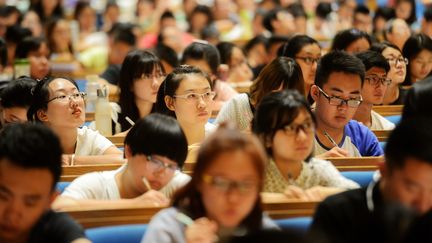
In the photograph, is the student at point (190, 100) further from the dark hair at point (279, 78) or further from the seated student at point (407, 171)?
the seated student at point (407, 171)

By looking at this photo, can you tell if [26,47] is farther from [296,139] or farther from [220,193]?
[220,193]

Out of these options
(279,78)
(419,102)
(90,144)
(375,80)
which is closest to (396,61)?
(375,80)

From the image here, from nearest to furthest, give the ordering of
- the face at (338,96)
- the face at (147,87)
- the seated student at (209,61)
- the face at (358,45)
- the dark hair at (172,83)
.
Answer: the face at (338,96), the dark hair at (172,83), the face at (147,87), the seated student at (209,61), the face at (358,45)

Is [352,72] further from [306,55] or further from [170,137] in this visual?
[306,55]

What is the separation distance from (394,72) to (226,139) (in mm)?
3368

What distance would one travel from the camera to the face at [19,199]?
248 centimetres

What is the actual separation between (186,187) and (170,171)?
0.48 metres

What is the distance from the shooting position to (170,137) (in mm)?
3061

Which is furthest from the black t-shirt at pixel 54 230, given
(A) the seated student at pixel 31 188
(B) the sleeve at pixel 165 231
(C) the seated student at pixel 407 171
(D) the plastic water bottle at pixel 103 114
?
(D) the plastic water bottle at pixel 103 114

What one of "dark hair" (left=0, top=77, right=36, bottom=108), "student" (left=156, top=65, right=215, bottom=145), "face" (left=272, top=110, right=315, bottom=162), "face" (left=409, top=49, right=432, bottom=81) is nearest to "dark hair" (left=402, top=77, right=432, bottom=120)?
"face" (left=272, top=110, right=315, bottom=162)

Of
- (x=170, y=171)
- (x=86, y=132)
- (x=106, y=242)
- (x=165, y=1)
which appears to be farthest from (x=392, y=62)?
(x=165, y=1)

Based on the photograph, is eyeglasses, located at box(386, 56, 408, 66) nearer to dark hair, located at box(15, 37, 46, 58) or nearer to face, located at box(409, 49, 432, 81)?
face, located at box(409, 49, 432, 81)

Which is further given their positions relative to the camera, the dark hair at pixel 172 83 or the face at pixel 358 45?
the face at pixel 358 45

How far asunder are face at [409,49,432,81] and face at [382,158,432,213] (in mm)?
3891
